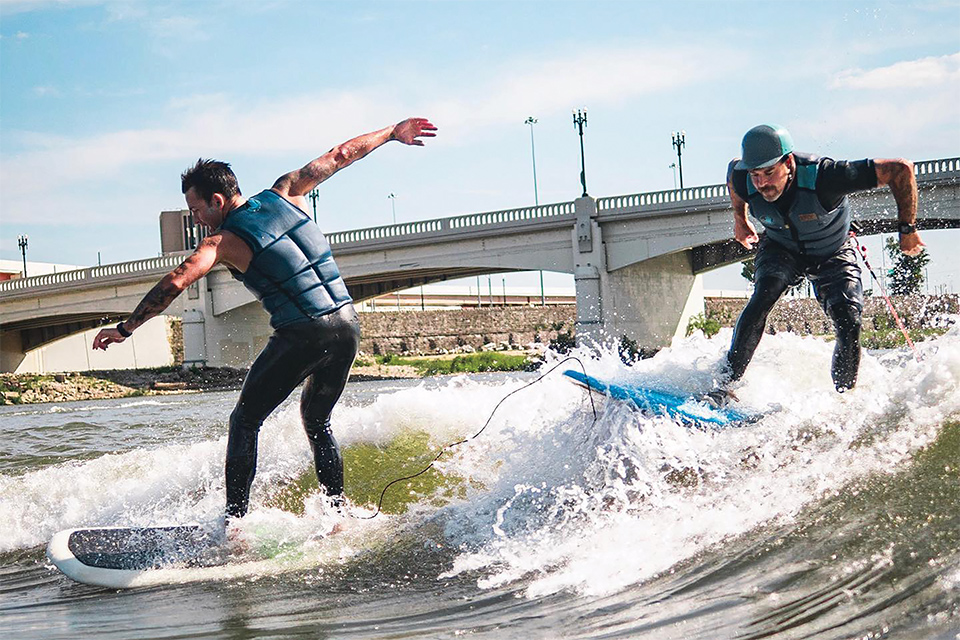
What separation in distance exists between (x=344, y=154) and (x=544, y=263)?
133 ft

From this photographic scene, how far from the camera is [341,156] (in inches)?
225

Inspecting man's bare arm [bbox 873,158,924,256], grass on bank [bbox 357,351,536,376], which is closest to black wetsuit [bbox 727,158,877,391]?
man's bare arm [bbox 873,158,924,256]

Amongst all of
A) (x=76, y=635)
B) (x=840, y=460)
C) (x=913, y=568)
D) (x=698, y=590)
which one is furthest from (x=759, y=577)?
(x=76, y=635)

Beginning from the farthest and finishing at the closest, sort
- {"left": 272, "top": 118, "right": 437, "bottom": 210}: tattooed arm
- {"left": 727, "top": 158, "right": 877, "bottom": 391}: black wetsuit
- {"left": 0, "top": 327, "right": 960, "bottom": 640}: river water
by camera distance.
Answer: {"left": 727, "top": 158, "right": 877, "bottom": 391}: black wetsuit → {"left": 272, "top": 118, "right": 437, "bottom": 210}: tattooed arm → {"left": 0, "top": 327, "right": 960, "bottom": 640}: river water

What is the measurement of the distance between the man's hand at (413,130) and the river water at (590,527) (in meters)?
1.89

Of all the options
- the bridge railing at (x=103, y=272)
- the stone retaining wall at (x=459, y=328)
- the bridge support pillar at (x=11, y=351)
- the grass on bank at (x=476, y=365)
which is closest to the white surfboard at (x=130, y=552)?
the grass on bank at (x=476, y=365)

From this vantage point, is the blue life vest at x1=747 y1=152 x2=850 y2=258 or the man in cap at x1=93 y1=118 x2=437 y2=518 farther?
the blue life vest at x1=747 y1=152 x2=850 y2=258

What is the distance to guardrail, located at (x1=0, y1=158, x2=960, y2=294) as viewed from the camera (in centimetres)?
3509

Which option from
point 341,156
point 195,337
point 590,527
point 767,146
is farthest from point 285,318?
point 195,337

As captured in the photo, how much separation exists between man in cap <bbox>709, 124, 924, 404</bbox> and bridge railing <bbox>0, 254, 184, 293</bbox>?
50701mm

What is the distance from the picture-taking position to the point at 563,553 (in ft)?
14.9

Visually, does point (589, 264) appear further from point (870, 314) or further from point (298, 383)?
point (298, 383)

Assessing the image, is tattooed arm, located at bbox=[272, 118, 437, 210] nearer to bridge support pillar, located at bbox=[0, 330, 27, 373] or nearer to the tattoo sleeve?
the tattoo sleeve

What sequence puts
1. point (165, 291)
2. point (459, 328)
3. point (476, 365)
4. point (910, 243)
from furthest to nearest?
1. point (459, 328)
2. point (476, 365)
3. point (910, 243)
4. point (165, 291)
